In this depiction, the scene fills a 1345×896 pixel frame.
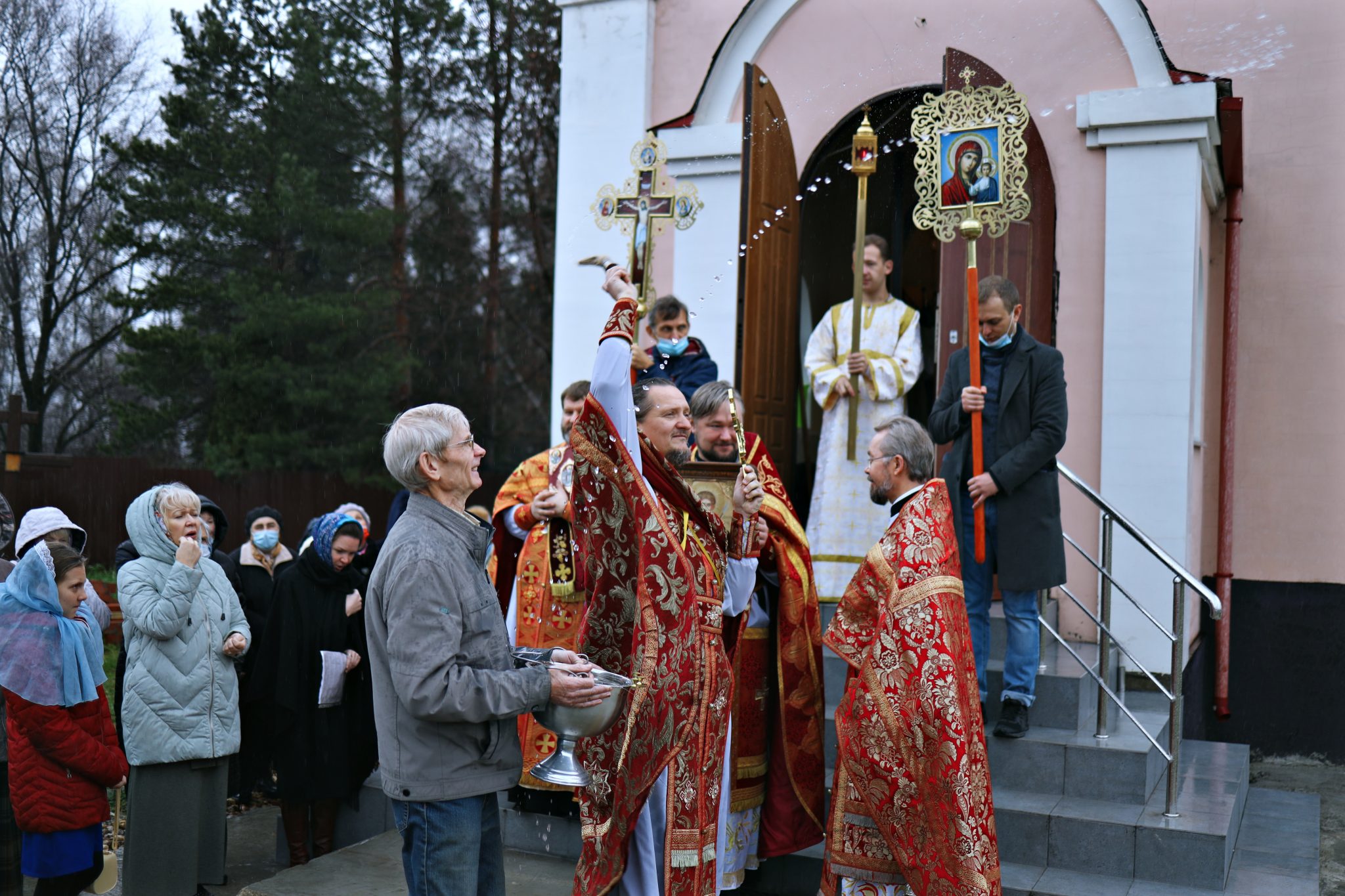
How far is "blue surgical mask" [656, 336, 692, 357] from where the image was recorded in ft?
20.0

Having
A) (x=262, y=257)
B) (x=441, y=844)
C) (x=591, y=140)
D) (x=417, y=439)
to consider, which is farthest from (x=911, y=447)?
(x=262, y=257)

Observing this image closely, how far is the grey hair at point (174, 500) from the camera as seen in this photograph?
501 cm

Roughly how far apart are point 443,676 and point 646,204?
13.8ft

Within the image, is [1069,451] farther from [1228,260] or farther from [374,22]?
[374,22]

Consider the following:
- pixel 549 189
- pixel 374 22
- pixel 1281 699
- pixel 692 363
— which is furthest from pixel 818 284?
pixel 374 22

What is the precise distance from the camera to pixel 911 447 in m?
4.42

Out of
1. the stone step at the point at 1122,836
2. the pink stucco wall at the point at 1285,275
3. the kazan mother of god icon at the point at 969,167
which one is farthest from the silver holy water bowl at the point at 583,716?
the pink stucco wall at the point at 1285,275

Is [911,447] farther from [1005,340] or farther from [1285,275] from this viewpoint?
[1285,275]

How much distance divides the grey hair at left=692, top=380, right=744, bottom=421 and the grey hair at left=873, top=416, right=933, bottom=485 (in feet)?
1.78

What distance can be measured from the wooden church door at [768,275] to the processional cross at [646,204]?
336 millimetres

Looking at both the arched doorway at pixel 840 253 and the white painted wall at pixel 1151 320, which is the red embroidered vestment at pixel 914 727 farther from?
the white painted wall at pixel 1151 320

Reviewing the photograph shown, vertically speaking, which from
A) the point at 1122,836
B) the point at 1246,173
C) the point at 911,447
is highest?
the point at 1246,173

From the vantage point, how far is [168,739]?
16.1 feet

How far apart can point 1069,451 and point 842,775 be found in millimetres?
3761
